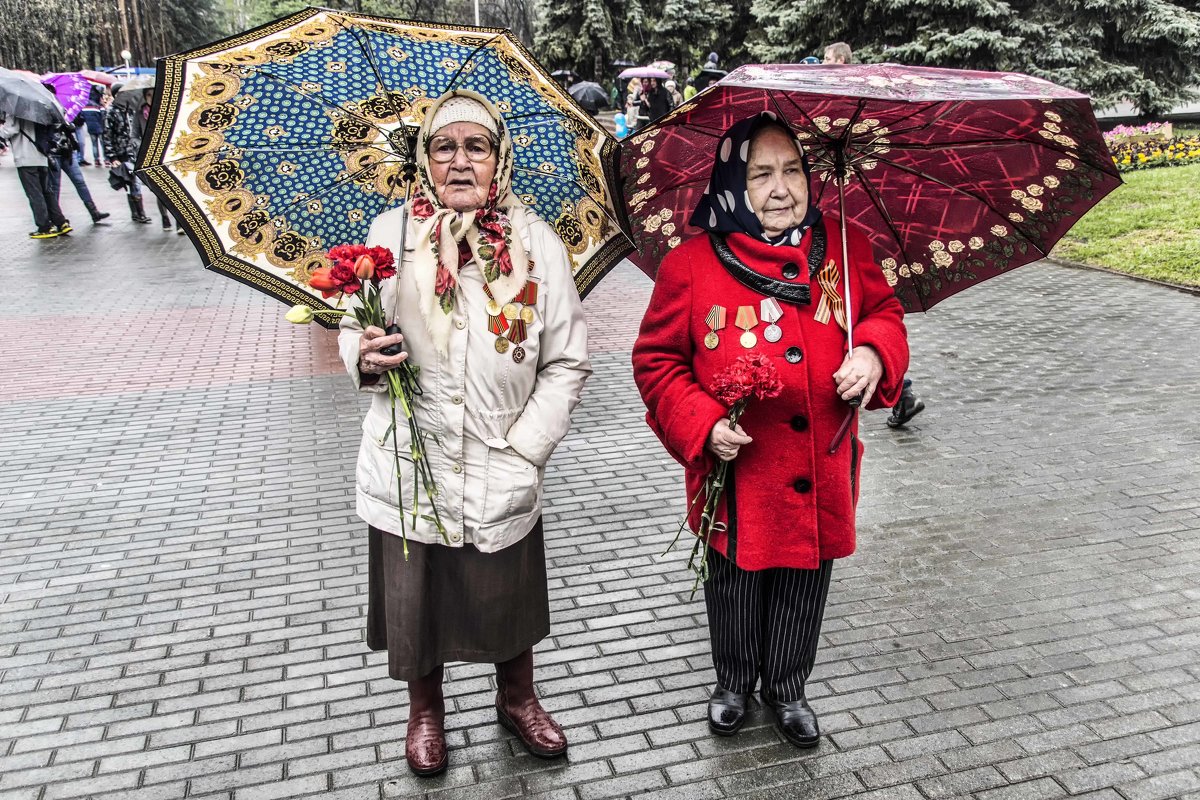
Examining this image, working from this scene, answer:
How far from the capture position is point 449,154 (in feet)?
9.22

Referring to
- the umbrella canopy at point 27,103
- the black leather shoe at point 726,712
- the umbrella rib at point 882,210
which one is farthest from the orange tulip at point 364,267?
the umbrella canopy at point 27,103

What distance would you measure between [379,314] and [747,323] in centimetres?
108

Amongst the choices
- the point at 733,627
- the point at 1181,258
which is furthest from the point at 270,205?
the point at 1181,258

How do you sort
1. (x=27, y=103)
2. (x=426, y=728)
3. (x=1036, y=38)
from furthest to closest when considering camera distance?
(x=1036, y=38) < (x=27, y=103) < (x=426, y=728)

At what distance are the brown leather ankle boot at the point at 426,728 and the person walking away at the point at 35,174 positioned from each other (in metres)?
12.9

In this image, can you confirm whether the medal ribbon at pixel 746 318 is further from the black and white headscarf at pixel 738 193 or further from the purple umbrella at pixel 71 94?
the purple umbrella at pixel 71 94

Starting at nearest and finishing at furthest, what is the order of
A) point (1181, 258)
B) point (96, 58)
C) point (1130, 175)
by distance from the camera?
point (1181, 258)
point (1130, 175)
point (96, 58)

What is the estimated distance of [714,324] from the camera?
9.83ft

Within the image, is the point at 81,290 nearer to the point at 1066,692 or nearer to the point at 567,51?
the point at 1066,692

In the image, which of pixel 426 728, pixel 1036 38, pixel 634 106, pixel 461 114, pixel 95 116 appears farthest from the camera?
pixel 634 106

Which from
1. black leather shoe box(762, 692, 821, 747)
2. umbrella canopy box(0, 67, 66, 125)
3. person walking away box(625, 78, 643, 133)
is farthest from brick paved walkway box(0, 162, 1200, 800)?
person walking away box(625, 78, 643, 133)

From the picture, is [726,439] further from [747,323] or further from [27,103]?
[27,103]

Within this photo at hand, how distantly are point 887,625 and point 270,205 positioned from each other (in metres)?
2.92

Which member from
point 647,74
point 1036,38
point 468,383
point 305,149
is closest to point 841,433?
point 468,383
